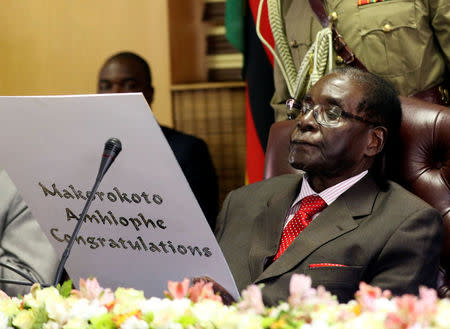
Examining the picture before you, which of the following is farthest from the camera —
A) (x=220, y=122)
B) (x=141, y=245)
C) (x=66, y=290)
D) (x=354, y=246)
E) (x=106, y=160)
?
(x=220, y=122)

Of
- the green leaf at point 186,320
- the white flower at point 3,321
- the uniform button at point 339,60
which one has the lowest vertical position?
the white flower at point 3,321

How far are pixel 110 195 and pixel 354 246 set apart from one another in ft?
1.70

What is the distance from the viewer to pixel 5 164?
1381 mm

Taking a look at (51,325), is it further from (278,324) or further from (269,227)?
(269,227)

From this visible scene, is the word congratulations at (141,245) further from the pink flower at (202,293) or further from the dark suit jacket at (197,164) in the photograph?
the dark suit jacket at (197,164)

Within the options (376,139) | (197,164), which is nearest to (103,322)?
(376,139)

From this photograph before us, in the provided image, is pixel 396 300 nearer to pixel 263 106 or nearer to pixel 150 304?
pixel 150 304

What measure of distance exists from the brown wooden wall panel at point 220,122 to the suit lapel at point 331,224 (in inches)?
67.0

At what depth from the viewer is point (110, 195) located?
128cm

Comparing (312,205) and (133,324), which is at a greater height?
(133,324)

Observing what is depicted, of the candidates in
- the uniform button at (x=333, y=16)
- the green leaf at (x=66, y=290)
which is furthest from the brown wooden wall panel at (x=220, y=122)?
the green leaf at (x=66, y=290)

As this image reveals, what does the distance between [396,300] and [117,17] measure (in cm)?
281

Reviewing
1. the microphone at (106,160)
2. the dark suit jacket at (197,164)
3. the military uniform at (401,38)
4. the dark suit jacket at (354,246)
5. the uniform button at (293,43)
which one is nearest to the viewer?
the microphone at (106,160)

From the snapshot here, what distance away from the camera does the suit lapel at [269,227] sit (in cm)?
159
